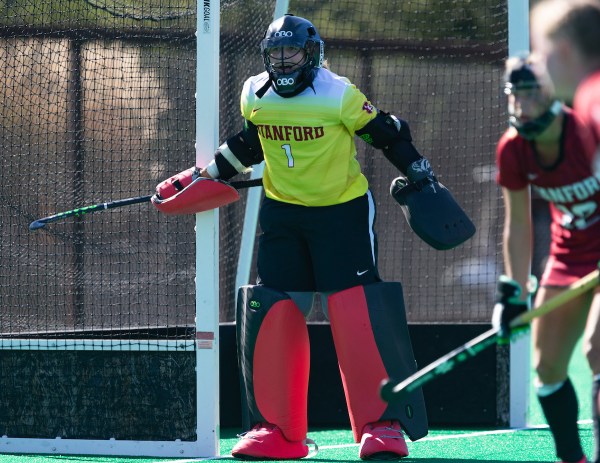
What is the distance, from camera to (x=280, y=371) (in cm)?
445

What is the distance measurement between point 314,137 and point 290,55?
330 mm

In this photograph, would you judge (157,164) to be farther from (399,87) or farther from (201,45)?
(399,87)

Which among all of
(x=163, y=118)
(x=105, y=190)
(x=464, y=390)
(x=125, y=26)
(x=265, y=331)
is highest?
(x=125, y=26)

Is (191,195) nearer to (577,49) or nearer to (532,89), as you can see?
(532,89)

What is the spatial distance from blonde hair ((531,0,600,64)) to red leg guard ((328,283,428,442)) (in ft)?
A: 5.04

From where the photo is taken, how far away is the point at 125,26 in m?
4.83

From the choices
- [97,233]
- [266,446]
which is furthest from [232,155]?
[266,446]

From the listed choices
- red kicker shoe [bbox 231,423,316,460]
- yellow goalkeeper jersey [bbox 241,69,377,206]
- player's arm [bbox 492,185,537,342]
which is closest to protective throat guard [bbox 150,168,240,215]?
yellow goalkeeper jersey [bbox 241,69,377,206]

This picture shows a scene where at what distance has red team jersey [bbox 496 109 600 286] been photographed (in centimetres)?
334

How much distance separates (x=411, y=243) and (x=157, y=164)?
1.67 meters

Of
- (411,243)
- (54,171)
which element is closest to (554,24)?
(54,171)

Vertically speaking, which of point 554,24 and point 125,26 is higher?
point 125,26

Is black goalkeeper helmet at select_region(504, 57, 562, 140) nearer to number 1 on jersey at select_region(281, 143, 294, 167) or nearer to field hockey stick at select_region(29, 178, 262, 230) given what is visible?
number 1 on jersey at select_region(281, 143, 294, 167)

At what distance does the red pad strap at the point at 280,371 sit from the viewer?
445 cm
